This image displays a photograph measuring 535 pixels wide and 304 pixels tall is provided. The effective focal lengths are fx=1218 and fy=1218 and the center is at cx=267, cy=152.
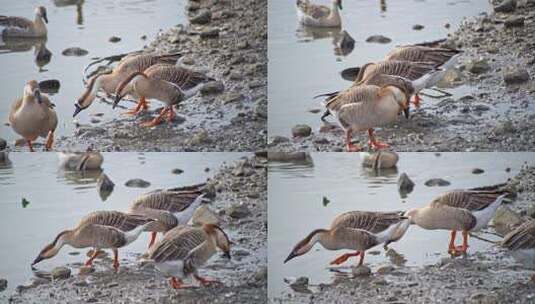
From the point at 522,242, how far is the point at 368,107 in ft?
6.76

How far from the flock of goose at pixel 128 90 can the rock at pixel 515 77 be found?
2956 millimetres

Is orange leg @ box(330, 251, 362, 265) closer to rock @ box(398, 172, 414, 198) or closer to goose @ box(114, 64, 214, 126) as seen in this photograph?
rock @ box(398, 172, 414, 198)

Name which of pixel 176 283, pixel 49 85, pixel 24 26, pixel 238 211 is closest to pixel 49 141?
pixel 49 85

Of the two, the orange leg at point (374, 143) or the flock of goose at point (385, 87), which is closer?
the flock of goose at point (385, 87)

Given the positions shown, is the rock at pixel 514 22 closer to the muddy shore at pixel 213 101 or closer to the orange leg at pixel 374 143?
the muddy shore at pixel 213 101

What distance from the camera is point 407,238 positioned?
34.1 ft

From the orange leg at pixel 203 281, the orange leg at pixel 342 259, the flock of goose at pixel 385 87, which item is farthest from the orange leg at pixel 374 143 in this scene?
the orange leg at pixel 203 281

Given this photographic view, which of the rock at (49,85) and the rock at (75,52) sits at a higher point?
the rock at (75,52)

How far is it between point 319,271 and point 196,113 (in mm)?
2679

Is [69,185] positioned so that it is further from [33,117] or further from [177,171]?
[177,171]

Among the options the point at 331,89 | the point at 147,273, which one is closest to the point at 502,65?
the point at 331,89

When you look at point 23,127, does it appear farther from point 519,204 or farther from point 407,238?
point 519,204

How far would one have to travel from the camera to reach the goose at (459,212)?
10.1 m

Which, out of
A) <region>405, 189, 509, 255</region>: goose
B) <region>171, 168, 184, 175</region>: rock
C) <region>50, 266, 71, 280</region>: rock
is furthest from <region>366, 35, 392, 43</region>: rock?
<region>50, 266, 71, 280</region>: rock
